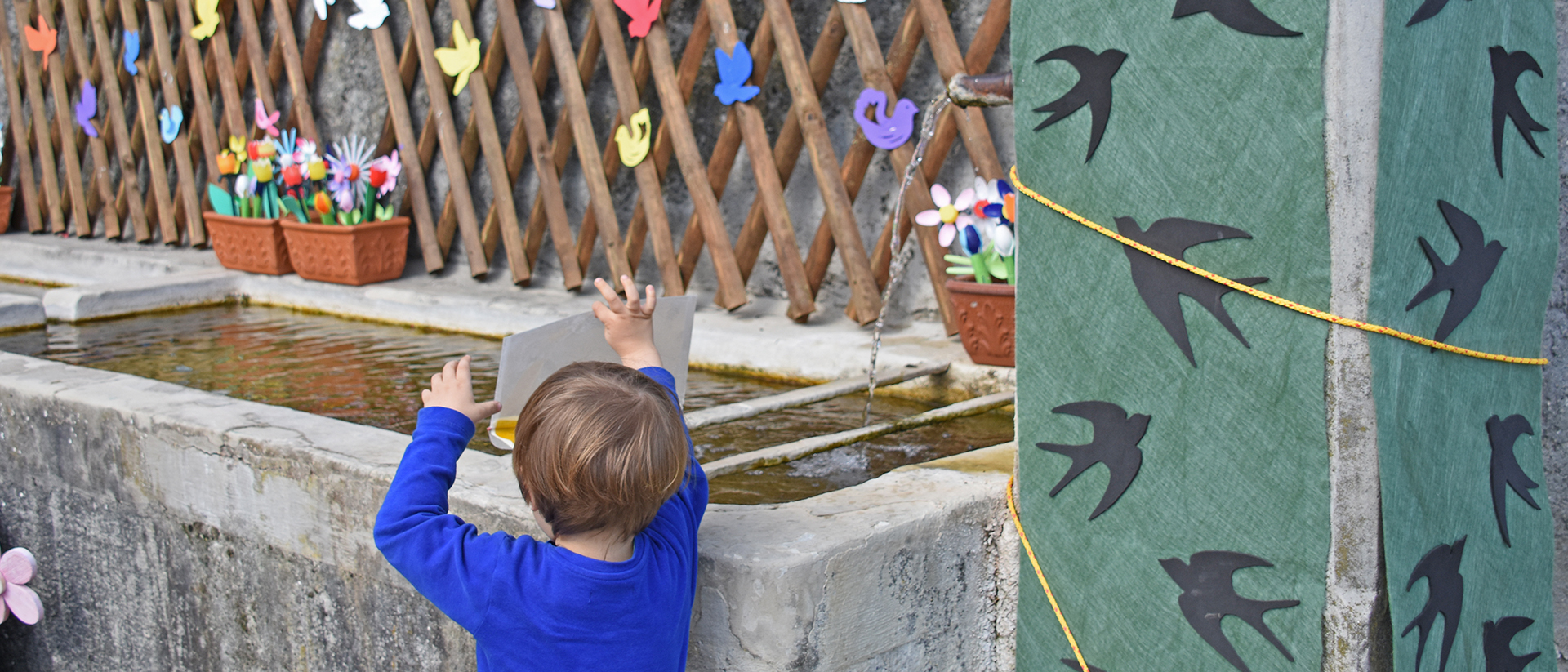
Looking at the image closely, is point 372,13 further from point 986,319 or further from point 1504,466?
point 1504,466

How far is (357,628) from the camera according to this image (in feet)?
4.99

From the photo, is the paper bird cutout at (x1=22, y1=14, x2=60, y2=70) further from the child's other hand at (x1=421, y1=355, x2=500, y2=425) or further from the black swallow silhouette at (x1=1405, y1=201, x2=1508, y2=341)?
the black swallow silhouette at (x1=1405, y1=201, x2=1508, y2=341)

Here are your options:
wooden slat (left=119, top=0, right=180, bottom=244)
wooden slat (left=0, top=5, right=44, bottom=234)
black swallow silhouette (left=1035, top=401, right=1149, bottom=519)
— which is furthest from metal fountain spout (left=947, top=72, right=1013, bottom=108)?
wooden slat (left=0, top=5, right=44, bottom=234)

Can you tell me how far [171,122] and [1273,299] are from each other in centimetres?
416

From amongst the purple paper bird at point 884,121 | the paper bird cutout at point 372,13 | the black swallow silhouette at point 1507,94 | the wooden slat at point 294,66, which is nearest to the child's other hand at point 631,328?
the black swallow silhouette at point 1507,94

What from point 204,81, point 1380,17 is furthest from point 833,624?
point 204,81

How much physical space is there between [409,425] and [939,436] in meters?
0.88

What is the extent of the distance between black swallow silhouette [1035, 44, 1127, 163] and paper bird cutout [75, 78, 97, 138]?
14.6 feet

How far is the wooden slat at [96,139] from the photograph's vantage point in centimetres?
456

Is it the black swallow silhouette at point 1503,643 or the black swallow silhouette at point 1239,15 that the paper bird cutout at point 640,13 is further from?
the black swallow silhouette at point 1503,643

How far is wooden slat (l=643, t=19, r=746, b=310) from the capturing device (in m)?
2.98

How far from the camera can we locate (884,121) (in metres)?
2.72

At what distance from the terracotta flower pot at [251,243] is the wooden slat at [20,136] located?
1.65 meters

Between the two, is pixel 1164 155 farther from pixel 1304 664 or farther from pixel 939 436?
pixel 939 436
